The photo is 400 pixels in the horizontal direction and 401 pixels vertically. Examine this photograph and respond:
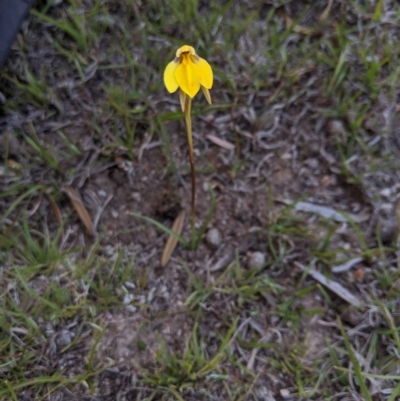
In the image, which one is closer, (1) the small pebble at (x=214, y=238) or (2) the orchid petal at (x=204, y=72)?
(2) the orchid petal at (x=204, y=72)

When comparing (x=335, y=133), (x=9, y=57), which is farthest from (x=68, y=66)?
(x=335, y=133)

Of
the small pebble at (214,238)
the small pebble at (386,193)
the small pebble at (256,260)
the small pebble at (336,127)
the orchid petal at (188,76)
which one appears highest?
the orchid petal at (188,76)

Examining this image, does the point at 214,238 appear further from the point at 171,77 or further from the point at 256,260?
the point at 171,77

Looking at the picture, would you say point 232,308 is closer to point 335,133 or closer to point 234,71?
point 335,133

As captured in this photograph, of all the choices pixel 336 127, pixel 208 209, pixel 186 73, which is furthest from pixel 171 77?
pixel 336 127

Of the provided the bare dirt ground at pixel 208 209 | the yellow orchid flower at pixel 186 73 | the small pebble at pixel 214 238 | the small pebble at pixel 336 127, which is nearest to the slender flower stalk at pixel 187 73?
the yellow orchid flower at pixel 186 73

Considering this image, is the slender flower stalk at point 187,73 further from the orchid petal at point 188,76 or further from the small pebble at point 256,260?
the small pebble at point 256,260

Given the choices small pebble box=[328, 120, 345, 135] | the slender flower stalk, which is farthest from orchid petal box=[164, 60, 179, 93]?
small pebble box=[328, 120, 345, 135]

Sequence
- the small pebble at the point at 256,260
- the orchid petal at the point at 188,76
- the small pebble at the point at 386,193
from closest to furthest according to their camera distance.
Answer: the orchid petal at the point at 188,76, the small pebble at the point at 256,260, the small pebble at the point at 386,193
